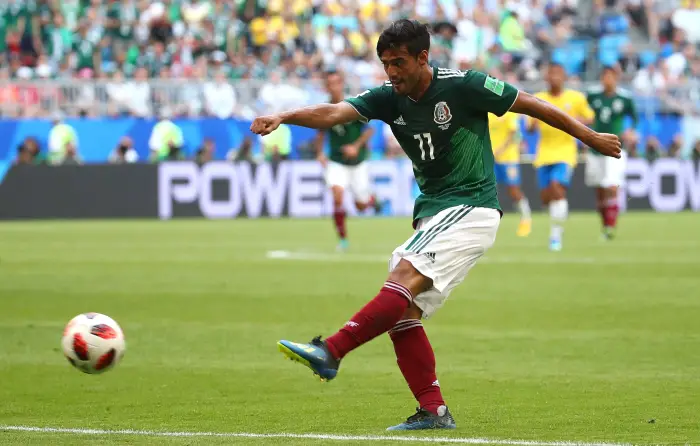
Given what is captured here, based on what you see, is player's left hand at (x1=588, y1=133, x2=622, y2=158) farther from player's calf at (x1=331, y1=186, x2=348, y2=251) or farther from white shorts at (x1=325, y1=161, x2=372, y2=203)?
white shorts at (x1=325, y1=161, x2=372, y2=203)

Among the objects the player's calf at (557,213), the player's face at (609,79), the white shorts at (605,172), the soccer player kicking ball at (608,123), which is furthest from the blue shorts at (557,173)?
the player's face at (609,79)

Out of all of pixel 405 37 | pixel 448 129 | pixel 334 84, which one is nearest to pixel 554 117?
pixel 448 129

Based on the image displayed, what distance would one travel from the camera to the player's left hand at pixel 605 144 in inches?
277

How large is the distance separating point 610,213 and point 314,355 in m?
16.1

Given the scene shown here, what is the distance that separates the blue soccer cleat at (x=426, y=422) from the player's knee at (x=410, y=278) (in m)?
0.66

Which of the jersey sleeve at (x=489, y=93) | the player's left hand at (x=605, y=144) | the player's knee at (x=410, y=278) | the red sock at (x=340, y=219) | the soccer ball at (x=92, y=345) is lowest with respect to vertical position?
the red sock at (x=340, y=219)

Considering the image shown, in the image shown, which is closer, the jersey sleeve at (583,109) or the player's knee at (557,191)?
the player's knee at (557,191)

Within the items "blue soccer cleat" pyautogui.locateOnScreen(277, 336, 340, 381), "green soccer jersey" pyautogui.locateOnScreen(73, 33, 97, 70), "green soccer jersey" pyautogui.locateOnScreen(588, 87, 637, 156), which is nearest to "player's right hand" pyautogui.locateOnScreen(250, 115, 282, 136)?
"blue soccer cleat" pyautogui.locateOnScreen(277, 336, 340, 381)

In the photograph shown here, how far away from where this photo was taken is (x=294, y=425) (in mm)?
7039

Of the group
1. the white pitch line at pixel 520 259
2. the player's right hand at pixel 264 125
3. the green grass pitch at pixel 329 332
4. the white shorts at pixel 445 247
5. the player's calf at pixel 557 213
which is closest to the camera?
the player's right hand at pixel 264 125

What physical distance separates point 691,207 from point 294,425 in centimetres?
2502

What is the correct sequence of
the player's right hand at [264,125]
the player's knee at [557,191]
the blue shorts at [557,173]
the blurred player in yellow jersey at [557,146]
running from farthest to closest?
1. the blue shorts at [557,173]
2. the blurred player in yellow jersey at [557,146]
3. the player's knee at [557,191]
4. the player's right hand at [264,125]

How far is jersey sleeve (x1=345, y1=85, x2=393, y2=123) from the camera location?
7070 mm

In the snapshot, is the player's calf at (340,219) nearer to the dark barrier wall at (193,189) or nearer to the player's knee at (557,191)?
the player's knee at (557,191)
